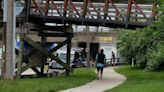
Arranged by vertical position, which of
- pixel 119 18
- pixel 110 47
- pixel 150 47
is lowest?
pixel 110 47

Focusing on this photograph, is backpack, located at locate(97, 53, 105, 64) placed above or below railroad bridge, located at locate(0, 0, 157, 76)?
below

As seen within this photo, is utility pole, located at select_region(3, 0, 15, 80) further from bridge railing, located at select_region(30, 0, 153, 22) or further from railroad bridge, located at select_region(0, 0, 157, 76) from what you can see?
bridge railing, located at select_region(30, 0, 153, 22)

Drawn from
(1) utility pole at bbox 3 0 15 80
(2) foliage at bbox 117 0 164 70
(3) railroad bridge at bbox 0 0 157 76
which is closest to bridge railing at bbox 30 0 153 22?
(3) railroad bridge at bbox 0 0 157 76

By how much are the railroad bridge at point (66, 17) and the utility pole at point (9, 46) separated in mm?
5973

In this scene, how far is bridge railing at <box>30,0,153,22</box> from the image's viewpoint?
31.6m

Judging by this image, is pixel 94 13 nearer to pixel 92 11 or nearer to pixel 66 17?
pixel 92 11

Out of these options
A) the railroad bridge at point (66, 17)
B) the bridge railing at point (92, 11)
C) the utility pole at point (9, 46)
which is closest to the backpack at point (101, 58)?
the railroad bridge at point (66, 17)

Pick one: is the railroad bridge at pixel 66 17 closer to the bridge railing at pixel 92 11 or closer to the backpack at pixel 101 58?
the bridge railing at pixel 92 11

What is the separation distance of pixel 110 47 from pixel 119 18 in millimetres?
42553

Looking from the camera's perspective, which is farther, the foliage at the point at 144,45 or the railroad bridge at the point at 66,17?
the railroad bridge at the point at 66,17

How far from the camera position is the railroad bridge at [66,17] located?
1241 inches

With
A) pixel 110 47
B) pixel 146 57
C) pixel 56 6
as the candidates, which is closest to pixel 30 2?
pixel 56 6

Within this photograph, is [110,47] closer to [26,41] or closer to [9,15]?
[26,41]

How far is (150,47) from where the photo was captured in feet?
123
